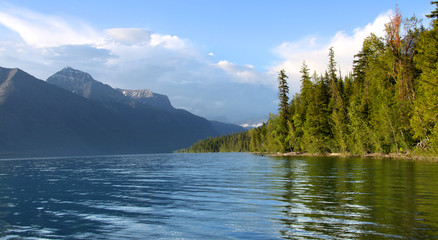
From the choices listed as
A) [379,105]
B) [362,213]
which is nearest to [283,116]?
[379,105]

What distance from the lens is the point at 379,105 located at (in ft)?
228

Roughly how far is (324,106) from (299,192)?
7791 cm

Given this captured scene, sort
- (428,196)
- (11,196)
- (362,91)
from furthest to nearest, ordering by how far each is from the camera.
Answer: (362,91) < (11,196) < (428,196)

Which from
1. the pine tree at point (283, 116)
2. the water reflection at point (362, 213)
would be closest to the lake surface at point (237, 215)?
the water reflection at point (362, 213)

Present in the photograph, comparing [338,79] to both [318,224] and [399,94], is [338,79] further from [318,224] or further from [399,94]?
[318,224]

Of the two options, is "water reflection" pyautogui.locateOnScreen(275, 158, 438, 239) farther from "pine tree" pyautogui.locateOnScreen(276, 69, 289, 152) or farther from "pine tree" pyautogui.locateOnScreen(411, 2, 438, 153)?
"pine tree" pyautogui.locateOnScreen(276, 69, 289, 152)

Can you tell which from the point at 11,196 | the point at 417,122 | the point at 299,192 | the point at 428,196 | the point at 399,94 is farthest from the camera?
the point at 399,94

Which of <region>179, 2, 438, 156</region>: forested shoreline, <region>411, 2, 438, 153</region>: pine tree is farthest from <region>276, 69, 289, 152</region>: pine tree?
<region>411, 2, 438, 153</region>: pine tree

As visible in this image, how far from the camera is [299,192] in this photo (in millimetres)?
21531

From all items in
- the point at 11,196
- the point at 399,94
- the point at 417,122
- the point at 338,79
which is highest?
the point at 338,79

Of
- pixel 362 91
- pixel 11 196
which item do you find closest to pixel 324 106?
pixel 362 91

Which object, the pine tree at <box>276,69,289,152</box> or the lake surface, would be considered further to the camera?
the pine tree at <box>276,69,289,152</box>

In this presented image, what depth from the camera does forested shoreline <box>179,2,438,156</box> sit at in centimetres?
5166

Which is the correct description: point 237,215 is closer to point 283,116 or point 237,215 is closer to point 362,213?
point 362,213
